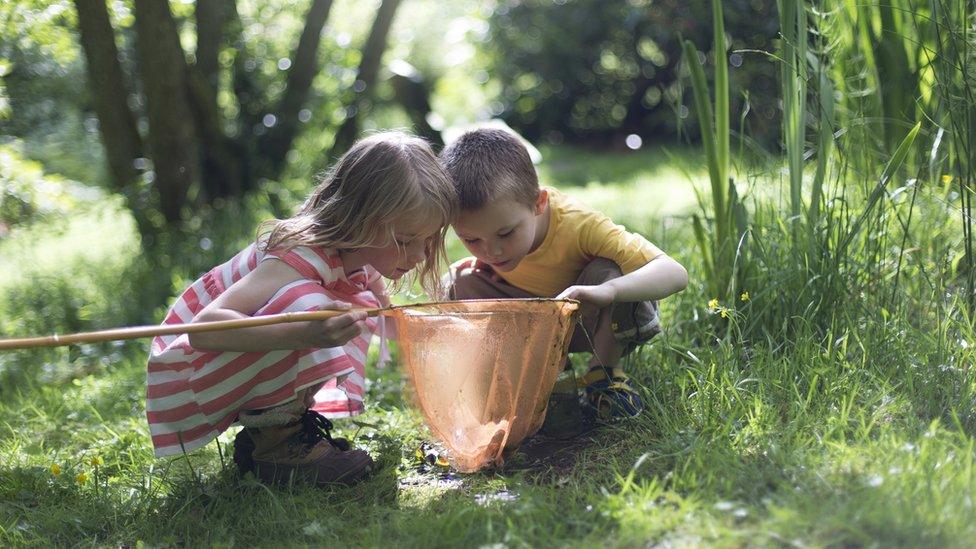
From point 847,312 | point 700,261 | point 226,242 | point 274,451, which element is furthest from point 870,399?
point 226,242

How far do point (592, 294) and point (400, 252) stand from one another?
53 centimetres

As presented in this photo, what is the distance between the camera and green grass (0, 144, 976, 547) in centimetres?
194

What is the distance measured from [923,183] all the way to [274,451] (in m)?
2.38

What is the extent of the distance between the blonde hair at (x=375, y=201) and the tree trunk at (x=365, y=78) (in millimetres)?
4123

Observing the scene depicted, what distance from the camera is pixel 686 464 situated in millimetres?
2129

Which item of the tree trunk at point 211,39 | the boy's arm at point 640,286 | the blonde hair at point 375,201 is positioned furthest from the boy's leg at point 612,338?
the tree trunk at point 211,39

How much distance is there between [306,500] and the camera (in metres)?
2.44

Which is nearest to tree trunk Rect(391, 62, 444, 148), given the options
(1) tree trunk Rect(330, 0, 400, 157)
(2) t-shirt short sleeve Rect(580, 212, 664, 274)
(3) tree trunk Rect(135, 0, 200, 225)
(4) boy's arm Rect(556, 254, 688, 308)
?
(1) tree trunk Rect(330, 0, 400, 157)

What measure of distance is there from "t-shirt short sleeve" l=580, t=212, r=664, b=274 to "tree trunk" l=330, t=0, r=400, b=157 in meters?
4.15

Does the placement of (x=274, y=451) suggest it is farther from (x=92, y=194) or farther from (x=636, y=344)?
(x=92, y=194)

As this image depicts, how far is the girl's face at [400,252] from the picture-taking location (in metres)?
2.54

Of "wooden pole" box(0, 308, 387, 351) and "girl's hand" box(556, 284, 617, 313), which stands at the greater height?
"wooden pole" box(0, 308, 387, 351)

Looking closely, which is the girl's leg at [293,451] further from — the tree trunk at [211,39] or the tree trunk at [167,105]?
the tree trunk at [211,39]

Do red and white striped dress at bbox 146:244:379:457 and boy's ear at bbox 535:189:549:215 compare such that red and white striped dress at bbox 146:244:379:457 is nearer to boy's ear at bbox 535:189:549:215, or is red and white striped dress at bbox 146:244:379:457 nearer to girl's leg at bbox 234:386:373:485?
girl's leg at bbox 234:386:373:485
